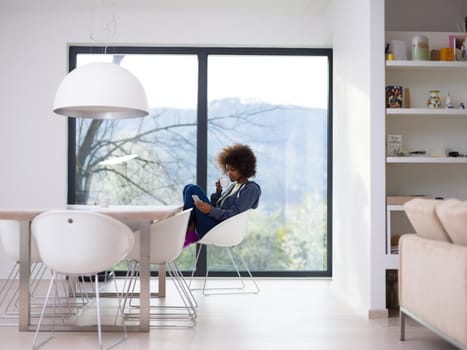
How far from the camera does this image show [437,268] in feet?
10.4

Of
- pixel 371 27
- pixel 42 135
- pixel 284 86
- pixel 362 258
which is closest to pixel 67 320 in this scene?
pixel 362 258

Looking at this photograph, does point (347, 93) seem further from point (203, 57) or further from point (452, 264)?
point (452, 264)

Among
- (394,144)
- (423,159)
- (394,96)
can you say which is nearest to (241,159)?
(394,144)

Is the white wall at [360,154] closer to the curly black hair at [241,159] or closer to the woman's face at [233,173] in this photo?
the curly black hair at [241,159]

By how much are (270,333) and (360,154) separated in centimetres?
162

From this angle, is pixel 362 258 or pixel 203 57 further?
pixel 203 57

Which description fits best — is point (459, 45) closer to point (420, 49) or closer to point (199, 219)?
point (420, 49)

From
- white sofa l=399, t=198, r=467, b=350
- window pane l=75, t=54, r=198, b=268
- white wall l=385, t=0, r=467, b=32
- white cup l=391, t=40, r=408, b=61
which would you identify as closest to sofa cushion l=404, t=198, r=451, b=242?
white sofa l=399, t=198, r=467, b=350

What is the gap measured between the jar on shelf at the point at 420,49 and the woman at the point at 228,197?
171 centimetres

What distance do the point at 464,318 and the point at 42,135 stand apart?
467 cm

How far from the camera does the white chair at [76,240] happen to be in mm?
Result: 3512

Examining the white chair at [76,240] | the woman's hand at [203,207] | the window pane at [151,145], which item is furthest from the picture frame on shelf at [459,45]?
the white chair at [76,240]

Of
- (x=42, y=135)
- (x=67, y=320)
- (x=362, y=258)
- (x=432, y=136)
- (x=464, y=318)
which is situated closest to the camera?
(x=464, y=318)

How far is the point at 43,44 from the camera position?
6.33m
